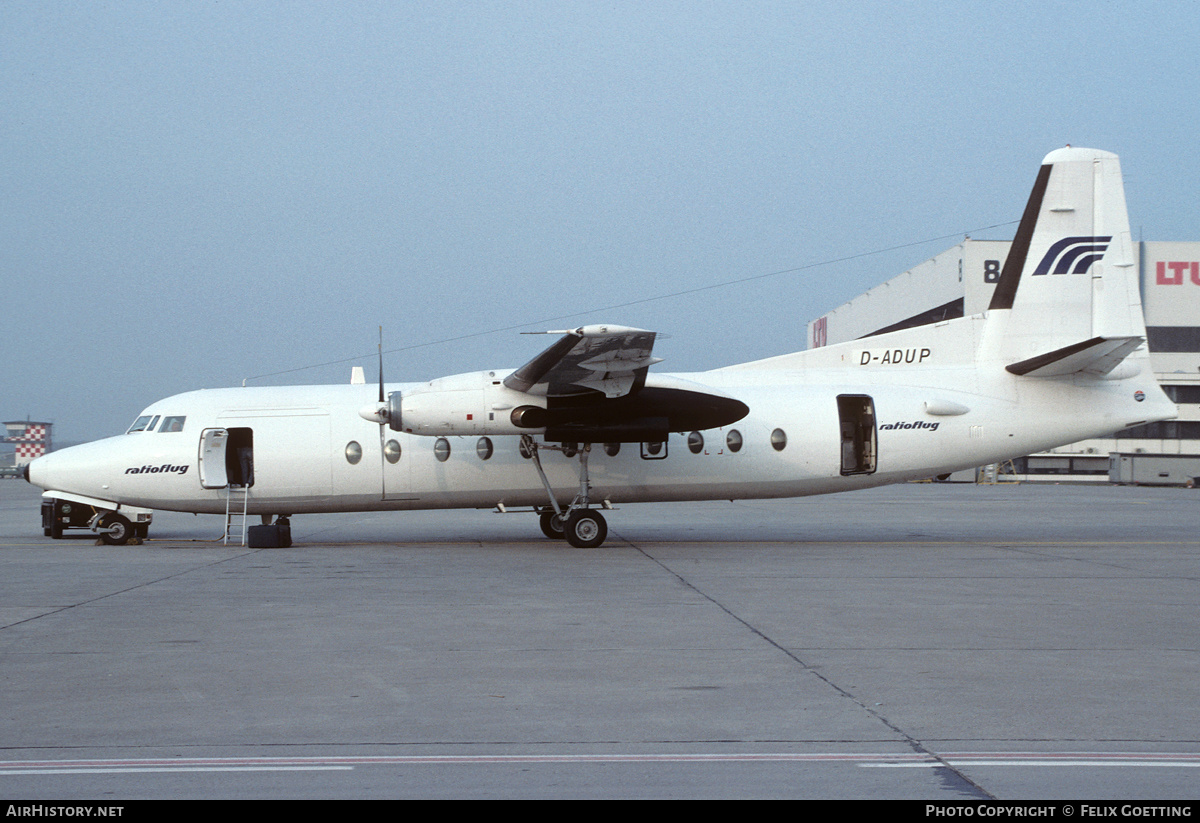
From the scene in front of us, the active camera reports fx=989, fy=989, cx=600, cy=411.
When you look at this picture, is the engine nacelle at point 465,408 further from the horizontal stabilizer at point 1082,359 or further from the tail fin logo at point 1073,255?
the tail fin logo at point 1073,255

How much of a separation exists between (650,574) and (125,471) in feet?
32.5

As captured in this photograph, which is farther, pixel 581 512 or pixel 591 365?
pixel 581 512

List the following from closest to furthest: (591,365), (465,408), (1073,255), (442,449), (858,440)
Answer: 1. (591,365)
2. (465,408)
3. (442,449)
4. (858,440)
5. (1073,255)

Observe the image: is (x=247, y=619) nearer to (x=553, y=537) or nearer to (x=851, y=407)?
(x=553, y=537)

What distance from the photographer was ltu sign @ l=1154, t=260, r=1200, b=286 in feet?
173

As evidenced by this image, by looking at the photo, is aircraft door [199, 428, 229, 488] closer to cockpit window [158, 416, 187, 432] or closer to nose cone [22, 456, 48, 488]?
cockpit window [158, 416, 187, 432]

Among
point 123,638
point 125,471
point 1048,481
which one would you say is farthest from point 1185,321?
point 123,638

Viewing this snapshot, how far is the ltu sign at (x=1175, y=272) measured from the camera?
52.6 metres

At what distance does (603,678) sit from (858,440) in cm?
1129

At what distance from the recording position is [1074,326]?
17203mm

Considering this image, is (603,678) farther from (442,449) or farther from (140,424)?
(140,424)

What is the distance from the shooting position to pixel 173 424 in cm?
1744

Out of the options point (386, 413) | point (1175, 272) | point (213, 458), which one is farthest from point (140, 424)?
point (1175, 272)

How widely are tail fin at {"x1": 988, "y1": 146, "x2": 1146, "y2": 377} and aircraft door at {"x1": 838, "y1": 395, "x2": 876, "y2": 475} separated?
8.79ft
